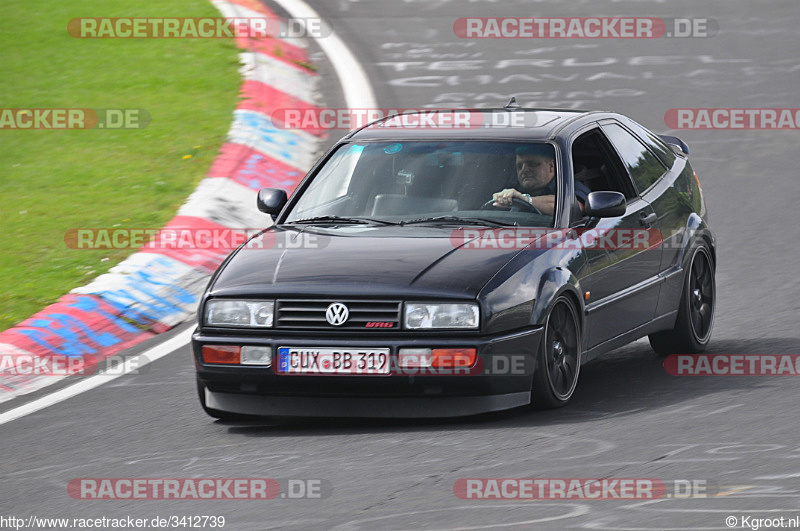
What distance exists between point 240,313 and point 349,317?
1.99 feet

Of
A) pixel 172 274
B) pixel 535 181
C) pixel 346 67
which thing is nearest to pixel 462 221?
pixel 535 181

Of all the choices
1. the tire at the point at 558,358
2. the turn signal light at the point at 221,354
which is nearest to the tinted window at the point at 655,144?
the tire at the point at 558,358

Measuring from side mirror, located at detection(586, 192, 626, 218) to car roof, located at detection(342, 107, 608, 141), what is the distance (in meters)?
0.58

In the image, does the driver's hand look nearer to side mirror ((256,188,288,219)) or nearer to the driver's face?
the driver's face

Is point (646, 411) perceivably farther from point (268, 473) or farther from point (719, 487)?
point (268, 473)

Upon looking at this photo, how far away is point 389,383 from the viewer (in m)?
7.05

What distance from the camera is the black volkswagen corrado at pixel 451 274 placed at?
705 centimetres

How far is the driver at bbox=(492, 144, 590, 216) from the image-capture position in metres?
8.02

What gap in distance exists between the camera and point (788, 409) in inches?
292

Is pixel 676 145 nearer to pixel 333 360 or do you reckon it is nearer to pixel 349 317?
pixel 349 317

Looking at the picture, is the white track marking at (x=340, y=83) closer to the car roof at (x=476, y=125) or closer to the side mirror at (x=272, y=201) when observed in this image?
the side mirror at (x=272, y=201)

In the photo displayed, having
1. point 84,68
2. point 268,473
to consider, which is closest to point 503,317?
point 268,473

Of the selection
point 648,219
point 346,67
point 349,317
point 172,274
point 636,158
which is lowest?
point 172,274

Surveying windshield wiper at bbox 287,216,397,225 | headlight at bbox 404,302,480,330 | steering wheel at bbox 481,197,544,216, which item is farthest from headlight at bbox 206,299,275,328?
steering wheel at bbox 481,197,544,216
